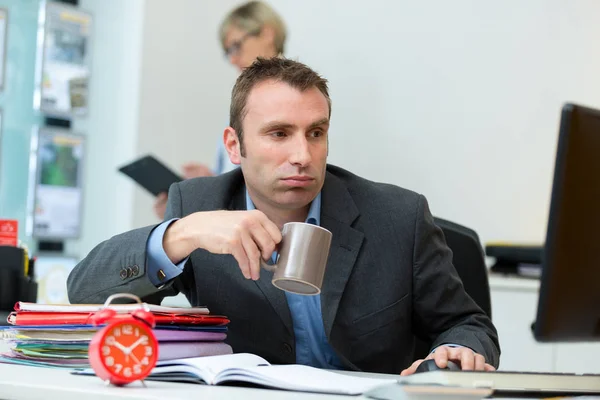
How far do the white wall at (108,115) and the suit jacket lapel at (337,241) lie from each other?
2.19 meters

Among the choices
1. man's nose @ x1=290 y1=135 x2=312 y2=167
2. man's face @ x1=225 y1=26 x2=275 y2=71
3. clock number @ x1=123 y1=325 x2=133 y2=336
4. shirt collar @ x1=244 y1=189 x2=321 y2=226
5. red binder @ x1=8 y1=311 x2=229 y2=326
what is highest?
man's face @ x1=225 y1=26 x2=275 y2=71

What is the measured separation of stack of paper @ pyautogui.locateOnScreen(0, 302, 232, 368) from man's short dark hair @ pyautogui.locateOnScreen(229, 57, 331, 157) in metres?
0.57

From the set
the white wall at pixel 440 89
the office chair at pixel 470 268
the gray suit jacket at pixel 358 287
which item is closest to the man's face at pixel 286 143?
the gray suit jacket at pixel 358 287

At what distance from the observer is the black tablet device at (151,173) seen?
9.60 ft

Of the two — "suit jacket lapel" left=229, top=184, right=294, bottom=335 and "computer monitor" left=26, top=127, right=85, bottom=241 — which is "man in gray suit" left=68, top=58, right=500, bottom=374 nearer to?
"suit jacket lapel" left=229, top=184, right=294, bottom=335

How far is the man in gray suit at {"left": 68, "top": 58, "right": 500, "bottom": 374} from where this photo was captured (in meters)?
1.63

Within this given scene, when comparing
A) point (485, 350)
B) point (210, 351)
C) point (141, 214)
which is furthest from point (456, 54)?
point (210, 351)

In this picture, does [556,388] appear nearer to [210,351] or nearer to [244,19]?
[210,351]

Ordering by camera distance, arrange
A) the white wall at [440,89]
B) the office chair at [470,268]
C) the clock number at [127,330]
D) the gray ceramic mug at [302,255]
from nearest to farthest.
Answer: the clock number at [127,330], the gray ceramic mug at [302,255], the office chair at [470,268], the white wall at [440,89]

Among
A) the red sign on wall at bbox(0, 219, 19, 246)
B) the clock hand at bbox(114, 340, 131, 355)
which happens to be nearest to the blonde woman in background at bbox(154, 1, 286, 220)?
the red sign on wall at bbox(0, 219, 19, 246)

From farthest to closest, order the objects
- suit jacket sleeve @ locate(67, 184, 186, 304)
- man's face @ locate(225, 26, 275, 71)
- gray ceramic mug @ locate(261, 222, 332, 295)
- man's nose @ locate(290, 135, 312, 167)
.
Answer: man's face @ locate(225, 26, 275, 71), man's nose @ locate(290, 135, 312, 167), suit jacket sleeve @ locate(67, 184, 186, 304), gray ceramic mug @ locate(261, 222, 332, 295)

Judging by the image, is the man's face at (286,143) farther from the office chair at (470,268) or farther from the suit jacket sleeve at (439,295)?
the office chair at (470,268)

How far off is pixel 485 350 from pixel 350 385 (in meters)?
0.53

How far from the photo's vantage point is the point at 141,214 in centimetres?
378
